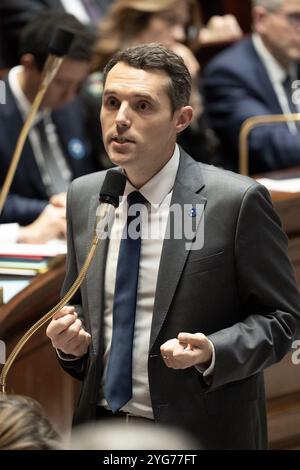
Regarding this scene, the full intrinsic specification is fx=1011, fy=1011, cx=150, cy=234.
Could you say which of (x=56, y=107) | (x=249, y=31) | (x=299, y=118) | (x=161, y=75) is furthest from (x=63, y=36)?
(x=249, y=31)

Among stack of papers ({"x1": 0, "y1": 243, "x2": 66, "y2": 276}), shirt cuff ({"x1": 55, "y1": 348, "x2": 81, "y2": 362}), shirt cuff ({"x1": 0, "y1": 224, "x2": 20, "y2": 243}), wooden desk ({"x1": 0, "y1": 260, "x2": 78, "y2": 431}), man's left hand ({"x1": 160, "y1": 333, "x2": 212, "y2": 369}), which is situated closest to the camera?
man's left hand ({"x1": 160, "y1": 333, "x2": 212, "y2": 369})

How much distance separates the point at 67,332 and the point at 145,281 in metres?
0.09

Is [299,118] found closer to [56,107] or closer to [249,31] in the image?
[56,107]

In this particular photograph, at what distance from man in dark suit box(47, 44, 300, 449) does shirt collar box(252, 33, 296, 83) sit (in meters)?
1.41

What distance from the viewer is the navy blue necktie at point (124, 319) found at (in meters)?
0.88

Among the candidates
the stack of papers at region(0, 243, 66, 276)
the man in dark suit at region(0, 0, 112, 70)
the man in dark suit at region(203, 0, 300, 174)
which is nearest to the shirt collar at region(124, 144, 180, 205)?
the stack of papers at region(0, 243, 66, 276)

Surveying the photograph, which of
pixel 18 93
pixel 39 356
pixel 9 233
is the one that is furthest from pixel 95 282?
pixel 18 93

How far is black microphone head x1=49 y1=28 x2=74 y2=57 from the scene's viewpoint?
3.50 feet

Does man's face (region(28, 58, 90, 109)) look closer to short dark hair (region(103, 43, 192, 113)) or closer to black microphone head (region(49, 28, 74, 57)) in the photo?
black microphone head (region(49, 28, 74, 57))

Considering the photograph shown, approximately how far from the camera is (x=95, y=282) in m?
0.91

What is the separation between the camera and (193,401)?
0.90m

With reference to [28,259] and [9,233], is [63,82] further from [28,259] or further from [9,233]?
[28,259]

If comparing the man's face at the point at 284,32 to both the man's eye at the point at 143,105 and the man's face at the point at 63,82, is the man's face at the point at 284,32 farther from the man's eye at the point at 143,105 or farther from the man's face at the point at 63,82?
the man's eye at the point at 143,105

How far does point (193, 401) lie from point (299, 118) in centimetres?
138
